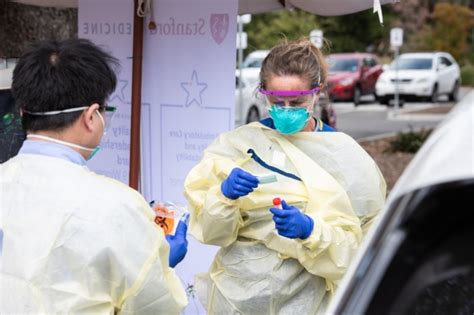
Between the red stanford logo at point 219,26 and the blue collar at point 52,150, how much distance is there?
1978mm

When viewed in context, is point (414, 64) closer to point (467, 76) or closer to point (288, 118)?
point (467, 76)

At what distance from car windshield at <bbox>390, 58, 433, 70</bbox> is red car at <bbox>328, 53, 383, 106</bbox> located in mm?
877

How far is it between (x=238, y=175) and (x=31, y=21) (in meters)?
3.56

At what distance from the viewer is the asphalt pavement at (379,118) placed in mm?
21027

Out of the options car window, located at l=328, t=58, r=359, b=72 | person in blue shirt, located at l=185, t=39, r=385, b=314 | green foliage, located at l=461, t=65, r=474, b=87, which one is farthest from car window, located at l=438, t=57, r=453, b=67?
person in blue shirt, located at l=185, t=39, r=385, b=314

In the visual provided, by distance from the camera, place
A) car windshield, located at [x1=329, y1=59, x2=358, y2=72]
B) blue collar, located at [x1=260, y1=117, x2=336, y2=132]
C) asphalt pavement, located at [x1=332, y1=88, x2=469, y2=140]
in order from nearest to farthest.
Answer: blue collar, located at [x1=260, y1=117, x2=336, y2=132], asphalt pavement, located at [x1=332, y1=88, x2=469, y2=140], car windshield, located at [x1=329, y1=59, x2=358, y2=72]

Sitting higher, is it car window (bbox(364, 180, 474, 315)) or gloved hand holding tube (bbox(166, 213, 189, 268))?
Answer: car window (bbox(364, 180, 474, 315))

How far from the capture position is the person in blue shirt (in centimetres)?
305

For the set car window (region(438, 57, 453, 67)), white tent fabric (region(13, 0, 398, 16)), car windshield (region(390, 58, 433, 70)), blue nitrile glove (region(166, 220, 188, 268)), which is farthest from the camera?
car window (region(438, 57, 453, 67))

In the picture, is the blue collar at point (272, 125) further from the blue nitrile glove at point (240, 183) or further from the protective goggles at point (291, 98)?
the blue nitrile glove at point (240, 183)

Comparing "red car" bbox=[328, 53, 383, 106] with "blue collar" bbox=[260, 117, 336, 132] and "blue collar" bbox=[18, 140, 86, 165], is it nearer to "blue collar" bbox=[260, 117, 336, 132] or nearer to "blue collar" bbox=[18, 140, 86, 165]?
"blue collar" bbox=[260, 117, 336, 132]

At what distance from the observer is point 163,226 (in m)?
3.44

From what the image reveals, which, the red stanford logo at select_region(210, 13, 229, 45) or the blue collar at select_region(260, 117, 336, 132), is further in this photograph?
the red stanford logo at select_region(210, 13, 229, 45)

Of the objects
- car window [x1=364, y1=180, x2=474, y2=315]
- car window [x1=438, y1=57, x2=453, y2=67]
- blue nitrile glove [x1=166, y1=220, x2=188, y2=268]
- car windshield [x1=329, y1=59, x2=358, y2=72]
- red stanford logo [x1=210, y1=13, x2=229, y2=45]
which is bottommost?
car windshield [x1=329, y1=59, x2=358, y2=72]
